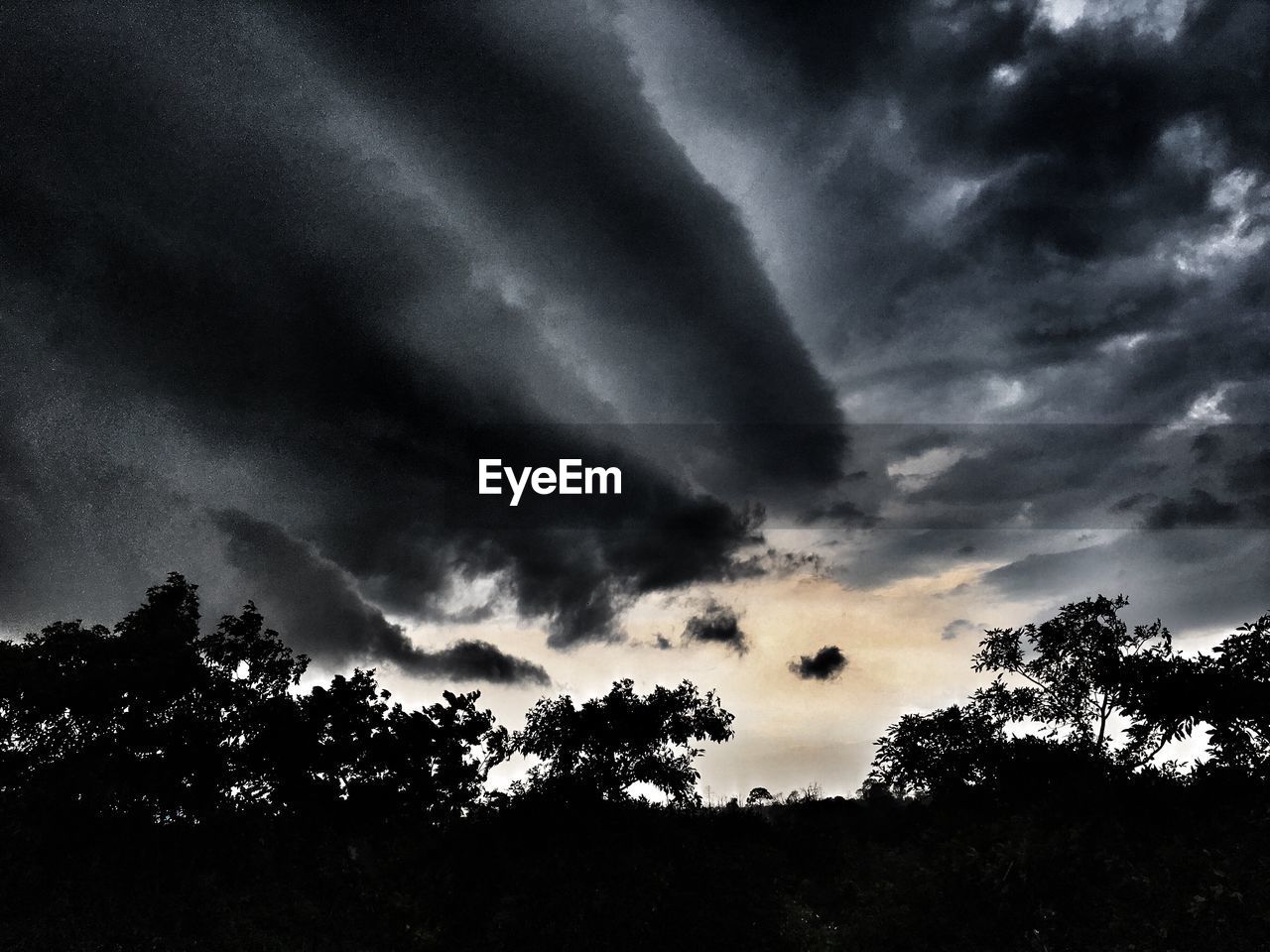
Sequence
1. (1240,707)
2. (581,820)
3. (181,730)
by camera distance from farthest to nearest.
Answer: (181,730)
(581,820)
(1240,707)

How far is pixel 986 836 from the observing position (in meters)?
20.5

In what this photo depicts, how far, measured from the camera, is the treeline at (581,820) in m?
19.0

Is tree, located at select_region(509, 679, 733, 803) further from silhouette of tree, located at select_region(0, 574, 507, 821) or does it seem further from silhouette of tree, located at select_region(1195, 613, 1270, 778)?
silhouette of tree, located at select_region(1195, 613, 1270, 778)

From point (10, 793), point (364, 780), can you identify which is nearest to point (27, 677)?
point (10, 793)

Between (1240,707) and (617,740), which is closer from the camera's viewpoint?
(1240,707)

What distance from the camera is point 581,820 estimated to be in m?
29.5

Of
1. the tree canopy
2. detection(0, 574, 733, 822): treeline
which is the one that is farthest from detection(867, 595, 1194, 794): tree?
detection(0, 574, 733, 822): treeline

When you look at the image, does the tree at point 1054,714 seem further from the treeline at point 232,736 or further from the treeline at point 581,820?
the treeline at point 232,736

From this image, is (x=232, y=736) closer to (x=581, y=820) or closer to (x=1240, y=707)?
(x=581, y=820)

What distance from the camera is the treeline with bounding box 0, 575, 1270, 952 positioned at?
19.0 m

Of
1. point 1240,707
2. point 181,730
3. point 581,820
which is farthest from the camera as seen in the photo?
point 181,730

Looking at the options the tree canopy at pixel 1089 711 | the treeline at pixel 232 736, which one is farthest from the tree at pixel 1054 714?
the treeline at pixel 232 736

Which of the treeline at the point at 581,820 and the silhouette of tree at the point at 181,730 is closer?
the treeline at the point at 581,820

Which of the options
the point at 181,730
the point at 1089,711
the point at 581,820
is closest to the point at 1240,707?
the point at 1089,711
